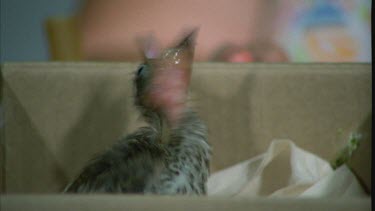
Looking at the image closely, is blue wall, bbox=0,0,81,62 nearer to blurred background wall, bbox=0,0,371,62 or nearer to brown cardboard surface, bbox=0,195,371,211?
blurred background wall, bbox=0,0,371,62

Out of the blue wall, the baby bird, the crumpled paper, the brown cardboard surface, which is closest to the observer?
the brown cardboard surface

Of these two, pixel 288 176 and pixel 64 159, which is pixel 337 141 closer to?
pixel 288 176

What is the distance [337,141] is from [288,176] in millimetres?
82

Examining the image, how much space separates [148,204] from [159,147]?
0.18 metres

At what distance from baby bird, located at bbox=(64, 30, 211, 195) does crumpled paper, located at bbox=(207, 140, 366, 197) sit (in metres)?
0.12

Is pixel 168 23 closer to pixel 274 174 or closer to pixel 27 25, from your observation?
pixel 27 25

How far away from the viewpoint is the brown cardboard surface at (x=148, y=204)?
259 millimetres

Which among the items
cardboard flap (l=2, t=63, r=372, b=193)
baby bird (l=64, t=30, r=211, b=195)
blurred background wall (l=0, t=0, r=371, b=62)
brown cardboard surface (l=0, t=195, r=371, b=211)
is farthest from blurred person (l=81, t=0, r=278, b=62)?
brown cardboard surface (l=0, t=195, r=371, b=211)

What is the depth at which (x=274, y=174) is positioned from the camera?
0.60 m

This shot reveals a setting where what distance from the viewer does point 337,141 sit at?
63 cm

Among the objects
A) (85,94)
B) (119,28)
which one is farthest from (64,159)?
(119,28)

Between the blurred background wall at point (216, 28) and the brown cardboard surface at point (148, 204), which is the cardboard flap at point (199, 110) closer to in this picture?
the blurred background wall at point (216, 28)

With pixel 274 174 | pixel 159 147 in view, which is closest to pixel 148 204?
pixel 159 147

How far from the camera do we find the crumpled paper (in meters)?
0.57
